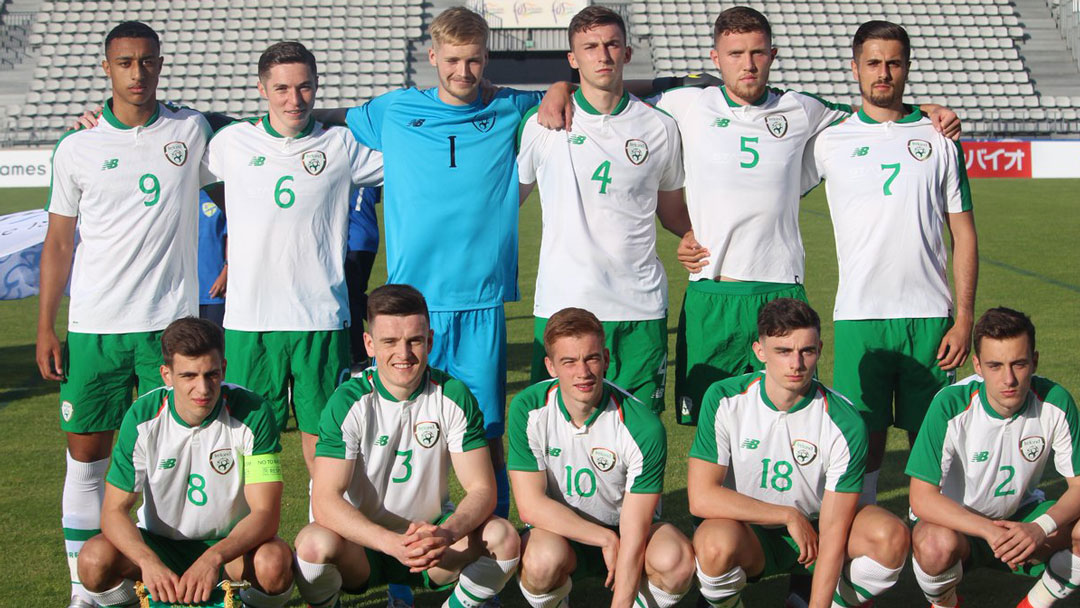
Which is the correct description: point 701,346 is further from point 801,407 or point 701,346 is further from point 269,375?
point 269,375

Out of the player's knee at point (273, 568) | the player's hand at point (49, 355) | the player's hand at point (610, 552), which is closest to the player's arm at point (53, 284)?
the player's hand at point (49, 355)

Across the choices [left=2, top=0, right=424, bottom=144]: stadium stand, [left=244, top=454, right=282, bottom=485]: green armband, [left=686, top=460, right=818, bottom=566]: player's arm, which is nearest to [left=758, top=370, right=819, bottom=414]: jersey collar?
[left=686, top=460, right=818, bottom=566]: player's arm

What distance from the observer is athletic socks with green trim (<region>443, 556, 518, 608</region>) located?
3.69 meters

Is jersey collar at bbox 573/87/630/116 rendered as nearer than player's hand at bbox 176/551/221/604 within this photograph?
No

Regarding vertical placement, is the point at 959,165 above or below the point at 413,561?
above

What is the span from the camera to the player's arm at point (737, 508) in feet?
12.0

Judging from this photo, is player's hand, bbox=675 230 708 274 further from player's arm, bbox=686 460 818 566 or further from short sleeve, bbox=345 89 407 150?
short sleeve, bbox=345 89 407 150

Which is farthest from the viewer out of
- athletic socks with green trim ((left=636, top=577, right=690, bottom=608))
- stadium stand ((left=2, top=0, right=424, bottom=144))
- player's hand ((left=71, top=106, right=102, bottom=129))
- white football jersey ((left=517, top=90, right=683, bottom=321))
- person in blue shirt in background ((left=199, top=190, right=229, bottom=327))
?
stadium stand ((left=2, top=0, right=424, bottom=144))

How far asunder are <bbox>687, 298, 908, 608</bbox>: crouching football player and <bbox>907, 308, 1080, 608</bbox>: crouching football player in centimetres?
17

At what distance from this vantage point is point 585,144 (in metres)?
4.21

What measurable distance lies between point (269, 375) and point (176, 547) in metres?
0.75

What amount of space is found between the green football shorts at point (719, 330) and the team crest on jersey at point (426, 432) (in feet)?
3.45

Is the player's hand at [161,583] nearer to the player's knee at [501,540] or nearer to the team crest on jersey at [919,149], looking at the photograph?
the player's knee at [501,540]


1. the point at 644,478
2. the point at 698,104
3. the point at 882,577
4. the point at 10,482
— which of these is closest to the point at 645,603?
the point at 644,478
